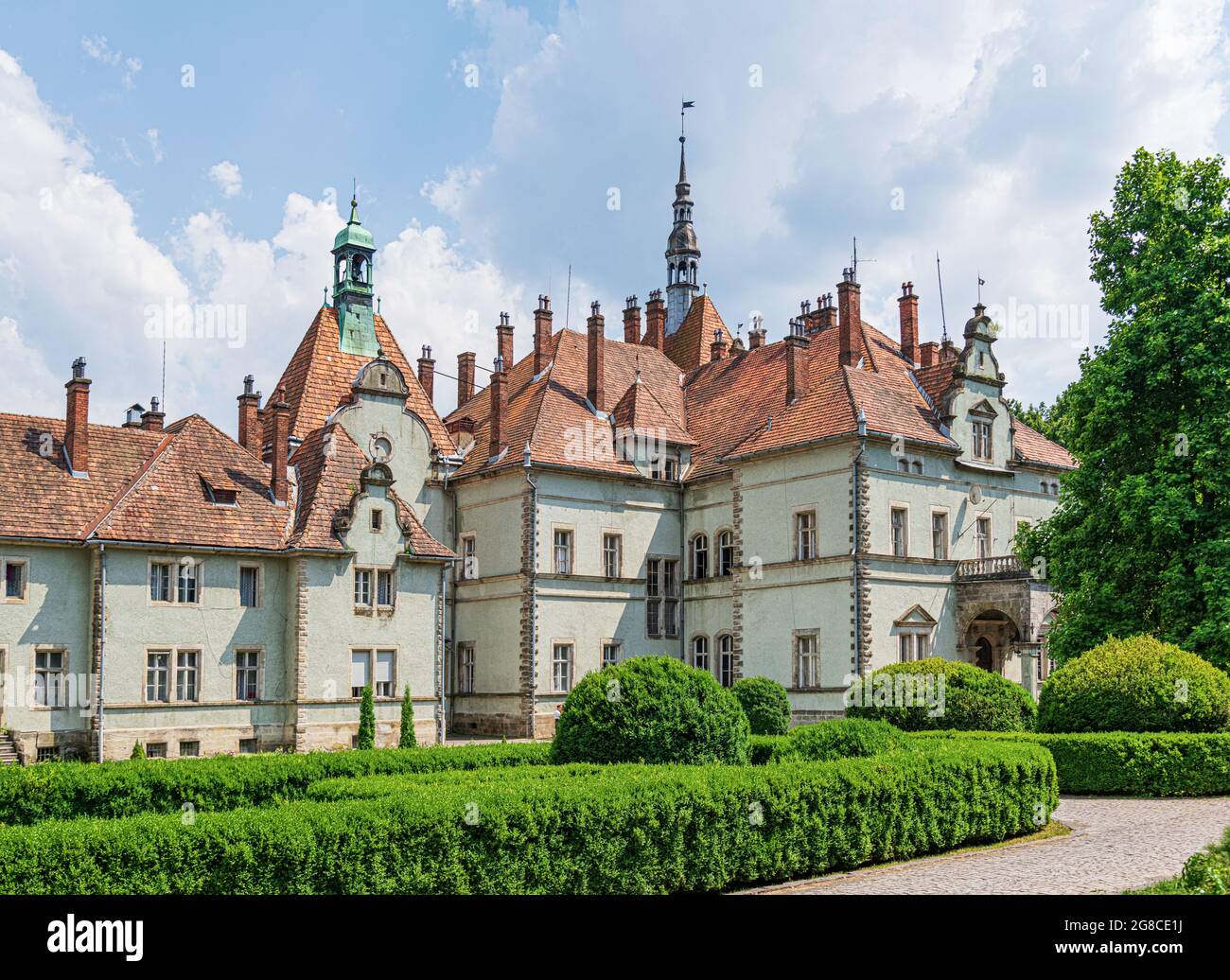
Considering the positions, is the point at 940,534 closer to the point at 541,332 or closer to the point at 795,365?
the point at 795,365

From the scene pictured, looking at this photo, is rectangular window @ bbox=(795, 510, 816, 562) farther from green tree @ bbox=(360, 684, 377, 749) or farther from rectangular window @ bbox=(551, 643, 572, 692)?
Result: green tree @ bbox=(360, 684, 377, 749)

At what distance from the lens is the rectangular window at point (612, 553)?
46719 mm

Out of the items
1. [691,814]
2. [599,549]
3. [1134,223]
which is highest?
[1134,223]

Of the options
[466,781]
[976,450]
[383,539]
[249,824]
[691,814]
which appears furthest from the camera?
[976,450]

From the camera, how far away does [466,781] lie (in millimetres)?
16906

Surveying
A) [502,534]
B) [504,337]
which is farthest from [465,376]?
[502,534]

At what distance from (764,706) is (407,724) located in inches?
424

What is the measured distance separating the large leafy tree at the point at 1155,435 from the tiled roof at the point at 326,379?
24.5m

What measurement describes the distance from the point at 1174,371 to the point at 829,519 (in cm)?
1277

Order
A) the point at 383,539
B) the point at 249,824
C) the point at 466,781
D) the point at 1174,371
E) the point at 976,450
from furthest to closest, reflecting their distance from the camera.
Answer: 1. the point at 976,450
2. the point at 383,539
3. the point at 1174,371
4. the point at 466,781
5. the point at 249,824

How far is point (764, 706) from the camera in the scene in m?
34.4

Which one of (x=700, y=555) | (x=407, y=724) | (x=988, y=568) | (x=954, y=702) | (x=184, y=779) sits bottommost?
(x=407, y=724)

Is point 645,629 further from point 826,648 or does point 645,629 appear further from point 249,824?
point 249,824
